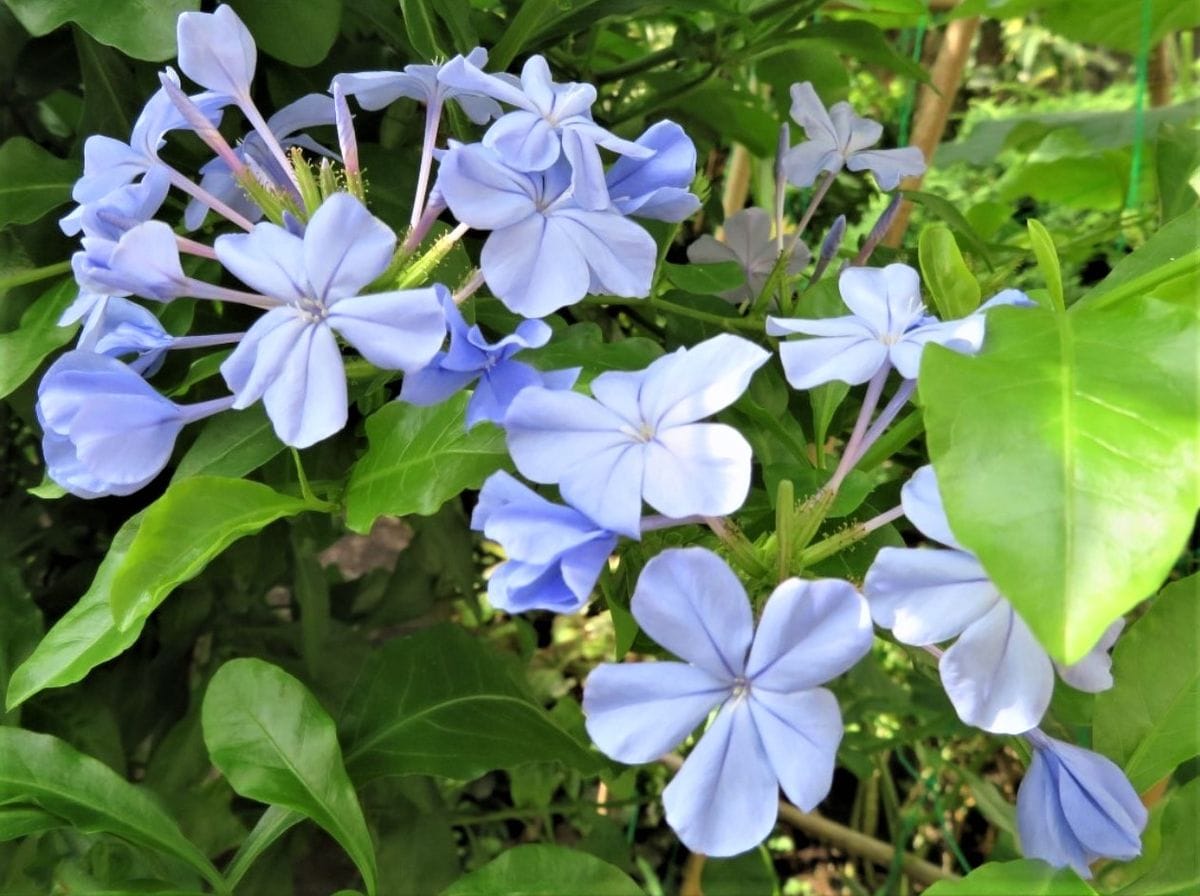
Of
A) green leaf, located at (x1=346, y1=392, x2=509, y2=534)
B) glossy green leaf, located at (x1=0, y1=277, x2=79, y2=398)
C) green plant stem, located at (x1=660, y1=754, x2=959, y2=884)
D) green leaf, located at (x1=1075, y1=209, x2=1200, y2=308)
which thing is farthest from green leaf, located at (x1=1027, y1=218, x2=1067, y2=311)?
green plant stem, located at (x1=660, y1=754, x2=959, y2=884)

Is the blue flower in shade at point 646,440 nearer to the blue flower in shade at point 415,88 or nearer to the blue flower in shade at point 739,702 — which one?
the blue flower in shade at point 739,702

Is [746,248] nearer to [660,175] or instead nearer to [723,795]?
[660,175]

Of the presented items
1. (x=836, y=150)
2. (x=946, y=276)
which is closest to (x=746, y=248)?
(x=836, y=150)

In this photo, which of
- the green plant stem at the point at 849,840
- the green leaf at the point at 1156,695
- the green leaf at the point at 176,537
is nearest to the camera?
the green leaf at the point at 176,537

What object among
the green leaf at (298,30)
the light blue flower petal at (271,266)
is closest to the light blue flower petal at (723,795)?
the light blue flower petal at (271,266)

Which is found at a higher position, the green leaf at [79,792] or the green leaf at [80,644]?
the green leaf at [80,644]

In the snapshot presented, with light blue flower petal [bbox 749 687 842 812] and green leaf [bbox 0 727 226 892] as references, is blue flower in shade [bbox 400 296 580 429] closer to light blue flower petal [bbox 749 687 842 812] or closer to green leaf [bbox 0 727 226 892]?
light blue flower petal [bbox 749 687 842 812]

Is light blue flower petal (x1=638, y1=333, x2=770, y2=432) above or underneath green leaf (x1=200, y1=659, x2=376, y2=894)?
above
